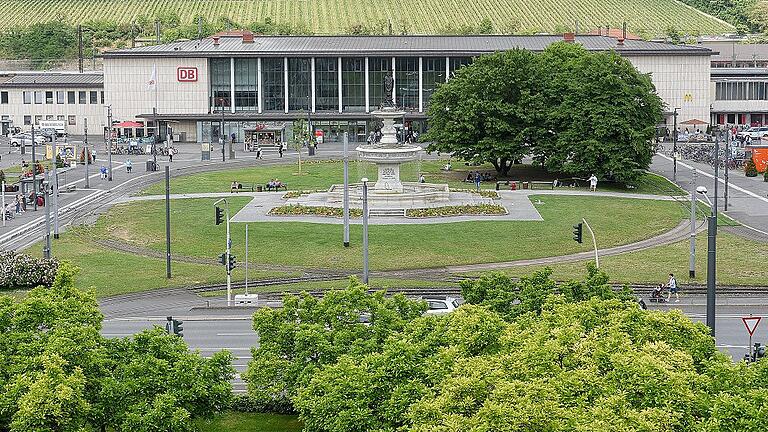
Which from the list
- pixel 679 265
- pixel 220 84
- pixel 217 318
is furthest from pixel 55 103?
pixel 217 318

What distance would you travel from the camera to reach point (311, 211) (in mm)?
95250

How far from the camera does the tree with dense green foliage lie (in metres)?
43.2

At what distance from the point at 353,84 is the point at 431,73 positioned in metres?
10.0

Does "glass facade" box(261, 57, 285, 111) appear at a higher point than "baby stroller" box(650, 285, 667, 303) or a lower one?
higher

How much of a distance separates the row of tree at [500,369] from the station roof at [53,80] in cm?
13683

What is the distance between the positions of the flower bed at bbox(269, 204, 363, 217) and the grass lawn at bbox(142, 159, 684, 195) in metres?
13.3

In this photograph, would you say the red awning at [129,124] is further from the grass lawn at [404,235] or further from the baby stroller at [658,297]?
the baby stroller at [658,297]

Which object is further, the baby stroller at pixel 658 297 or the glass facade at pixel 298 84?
the glass facade at pixel 298 84

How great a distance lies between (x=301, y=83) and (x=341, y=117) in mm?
6850

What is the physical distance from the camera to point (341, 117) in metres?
165

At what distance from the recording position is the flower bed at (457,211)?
309 ft

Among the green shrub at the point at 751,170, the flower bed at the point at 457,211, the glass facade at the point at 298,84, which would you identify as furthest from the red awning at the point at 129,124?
the green shrub at the point at 751,170

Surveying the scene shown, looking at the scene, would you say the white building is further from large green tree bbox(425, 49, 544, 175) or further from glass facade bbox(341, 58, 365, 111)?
large green tree bbox(425, 49, 544, 175)

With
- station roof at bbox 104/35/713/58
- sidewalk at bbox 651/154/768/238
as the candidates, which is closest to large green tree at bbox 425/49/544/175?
sidewalk at bbox 651/154/768/238
